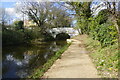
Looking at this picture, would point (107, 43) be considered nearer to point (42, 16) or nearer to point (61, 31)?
point (42, 16)

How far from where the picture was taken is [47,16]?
64.1ft

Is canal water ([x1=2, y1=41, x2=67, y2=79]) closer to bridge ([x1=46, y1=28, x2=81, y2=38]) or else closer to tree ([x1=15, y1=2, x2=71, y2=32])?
tree ([x1=15, y1=2, x2=71, y2=32])

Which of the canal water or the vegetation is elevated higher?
the vegetation

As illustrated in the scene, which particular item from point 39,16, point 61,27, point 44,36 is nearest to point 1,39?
point 44,36

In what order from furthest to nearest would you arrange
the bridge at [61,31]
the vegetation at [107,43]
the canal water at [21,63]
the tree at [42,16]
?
the bridge at [61,31]
the tree at [42,16]
the canal water at [21,63]
the vegetation at [107,43]

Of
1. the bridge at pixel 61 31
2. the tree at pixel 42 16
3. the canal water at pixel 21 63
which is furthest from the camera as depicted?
the bridge at pixel 61 31

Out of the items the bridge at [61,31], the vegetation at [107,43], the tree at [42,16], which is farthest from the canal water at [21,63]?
the bridge at [61,31]

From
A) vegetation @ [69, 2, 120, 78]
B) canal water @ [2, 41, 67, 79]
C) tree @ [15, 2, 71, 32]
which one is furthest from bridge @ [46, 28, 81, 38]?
canal water @ [2, 41, 67, 79]

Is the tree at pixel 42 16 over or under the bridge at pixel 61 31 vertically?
over

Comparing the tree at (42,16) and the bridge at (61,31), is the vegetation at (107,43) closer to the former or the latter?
the tree at (42,16)

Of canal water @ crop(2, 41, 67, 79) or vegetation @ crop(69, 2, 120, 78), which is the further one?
canal water @ crop(2, 41, 67, 79)

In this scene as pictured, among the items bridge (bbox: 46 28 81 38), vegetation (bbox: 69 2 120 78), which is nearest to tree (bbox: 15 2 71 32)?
bridge (bbox: 46 28 81 38)

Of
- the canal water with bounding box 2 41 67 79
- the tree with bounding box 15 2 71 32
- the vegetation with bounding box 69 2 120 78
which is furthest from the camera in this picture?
the tree with bounding box 15 2 71 32

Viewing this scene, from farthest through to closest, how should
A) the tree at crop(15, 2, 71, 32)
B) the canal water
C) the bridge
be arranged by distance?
the bridge
the tree at crop(15, 2, 71, 32)
the canal water
